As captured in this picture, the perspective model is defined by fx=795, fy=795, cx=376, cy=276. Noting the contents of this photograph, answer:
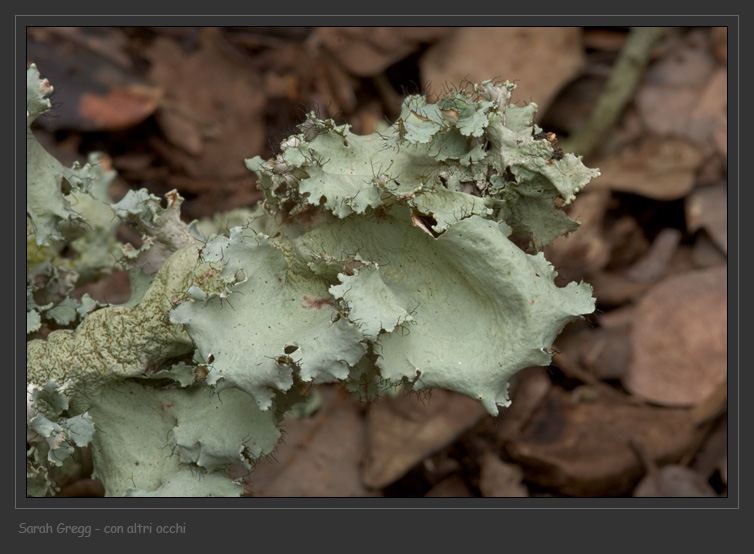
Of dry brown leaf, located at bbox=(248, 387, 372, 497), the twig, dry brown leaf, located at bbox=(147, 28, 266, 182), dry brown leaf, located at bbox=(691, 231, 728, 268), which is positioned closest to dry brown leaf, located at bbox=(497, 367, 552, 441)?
dry brown leaf, located at bbox=(248, 387, 372, 497)

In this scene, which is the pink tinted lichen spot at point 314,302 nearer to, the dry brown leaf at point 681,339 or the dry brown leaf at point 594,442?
the dry brown leaf at point 594,442

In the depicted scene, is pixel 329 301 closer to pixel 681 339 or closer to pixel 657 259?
pixel 681 339

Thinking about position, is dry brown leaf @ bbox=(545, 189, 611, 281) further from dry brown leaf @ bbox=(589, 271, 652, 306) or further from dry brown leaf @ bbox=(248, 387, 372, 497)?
dry brown leaf @ bbox=(248, 387, 372, 497)

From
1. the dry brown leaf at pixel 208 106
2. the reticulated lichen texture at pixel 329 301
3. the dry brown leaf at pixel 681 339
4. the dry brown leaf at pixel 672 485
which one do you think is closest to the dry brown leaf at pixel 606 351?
the dry brown leaf at pixel 681 339

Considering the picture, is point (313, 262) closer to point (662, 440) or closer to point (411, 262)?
point (411, 262)

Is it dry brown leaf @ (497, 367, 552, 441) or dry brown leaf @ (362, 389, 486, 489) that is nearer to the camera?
dry brown leaf @ (362, 389, 486, 489)

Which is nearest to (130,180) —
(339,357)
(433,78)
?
(433,78)
